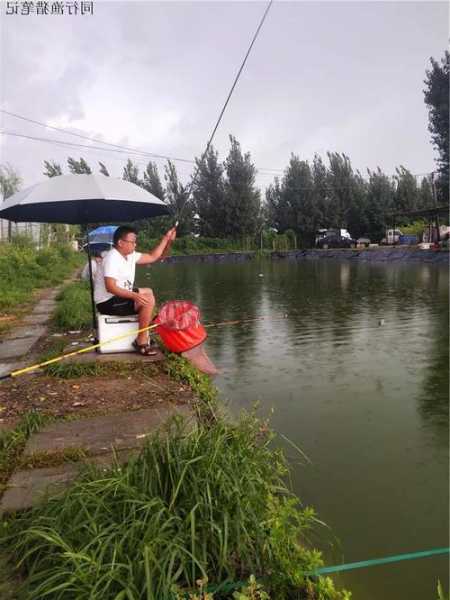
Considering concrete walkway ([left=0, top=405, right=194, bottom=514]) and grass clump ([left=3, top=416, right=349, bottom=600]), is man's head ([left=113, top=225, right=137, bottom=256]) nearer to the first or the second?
concrete walkway ([left=0, top=405, right=194, bottom=514])

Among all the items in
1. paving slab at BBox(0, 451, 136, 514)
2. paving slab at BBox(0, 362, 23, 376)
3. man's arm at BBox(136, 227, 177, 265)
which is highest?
man's arm at BBox(136, 227, 177, 265)

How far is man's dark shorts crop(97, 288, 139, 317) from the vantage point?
14.8 ft

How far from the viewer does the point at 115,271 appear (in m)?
4.27

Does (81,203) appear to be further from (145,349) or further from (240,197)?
(240,197)

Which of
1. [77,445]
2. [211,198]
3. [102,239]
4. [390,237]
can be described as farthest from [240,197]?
[77,445]

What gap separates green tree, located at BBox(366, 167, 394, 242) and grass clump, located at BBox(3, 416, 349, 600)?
40.5 metres

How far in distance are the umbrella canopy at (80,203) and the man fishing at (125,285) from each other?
1.31 ft

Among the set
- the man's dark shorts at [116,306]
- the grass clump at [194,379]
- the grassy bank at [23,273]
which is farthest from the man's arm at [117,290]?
the grassy bank at [23,273]

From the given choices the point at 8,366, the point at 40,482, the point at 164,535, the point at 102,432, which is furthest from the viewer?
the point at 8,366

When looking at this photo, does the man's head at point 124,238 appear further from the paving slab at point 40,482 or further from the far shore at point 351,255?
the far shore at point 351,255

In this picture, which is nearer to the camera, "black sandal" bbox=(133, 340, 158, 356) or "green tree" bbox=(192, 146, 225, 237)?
"black sandal" bbox=(133, 340, 158, 356)

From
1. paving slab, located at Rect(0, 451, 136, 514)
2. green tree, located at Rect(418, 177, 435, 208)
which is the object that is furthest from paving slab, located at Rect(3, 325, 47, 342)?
green tree, located at Rect(418, 177, 435, 208)

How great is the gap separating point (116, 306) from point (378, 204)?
38950 mm

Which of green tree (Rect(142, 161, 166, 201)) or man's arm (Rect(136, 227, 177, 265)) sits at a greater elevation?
green tree (Rect(142, 161, 166, 201))
